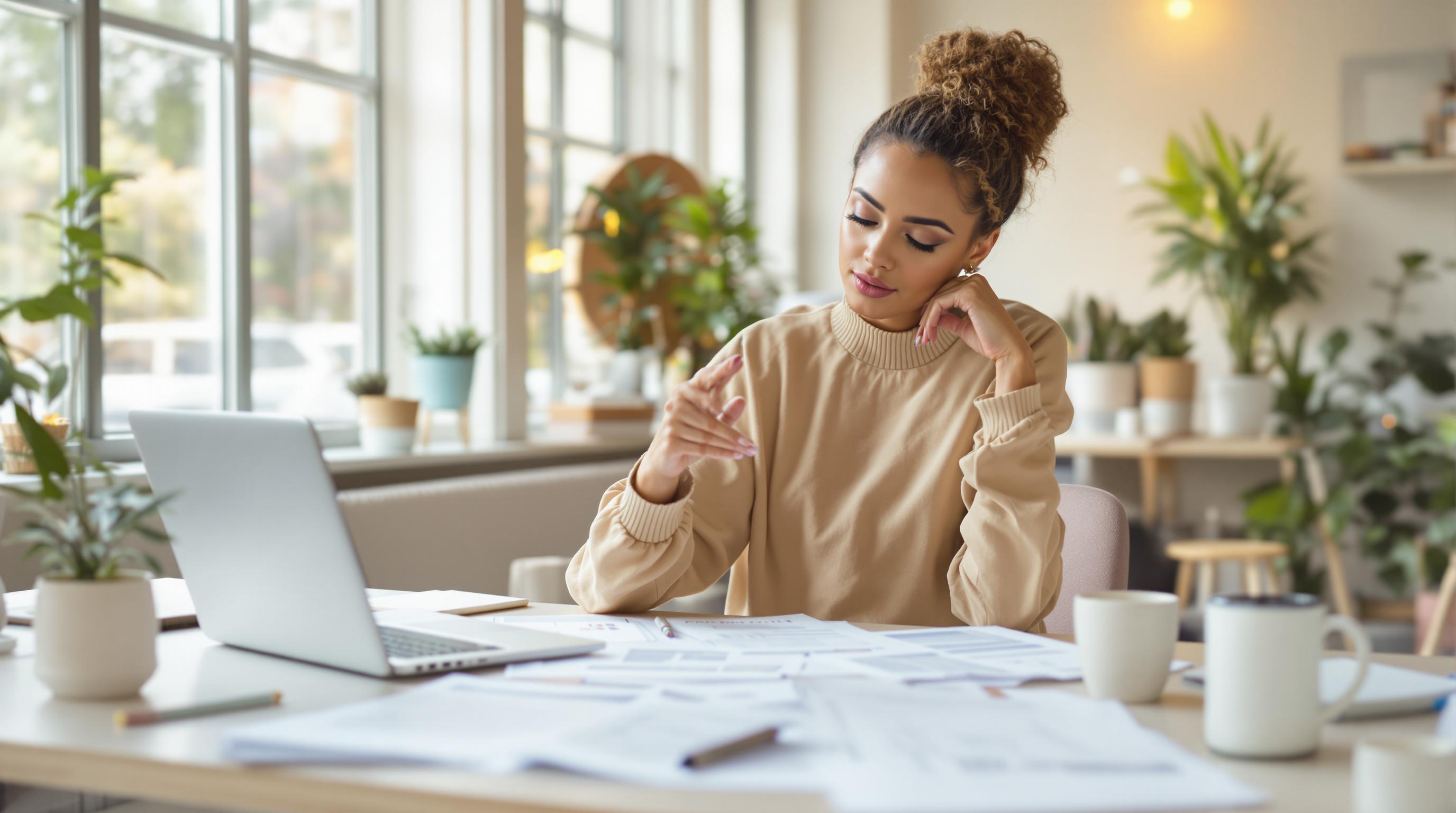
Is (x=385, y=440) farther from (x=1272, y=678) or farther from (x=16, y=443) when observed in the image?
(x=1272, y=678)

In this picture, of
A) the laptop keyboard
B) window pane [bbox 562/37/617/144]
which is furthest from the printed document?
window pane [bbox 562/37/617/144]

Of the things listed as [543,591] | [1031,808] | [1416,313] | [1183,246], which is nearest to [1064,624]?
[1031,808]

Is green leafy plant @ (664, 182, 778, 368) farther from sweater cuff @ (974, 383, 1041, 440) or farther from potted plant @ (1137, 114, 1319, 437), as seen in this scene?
sweater cuff @ (974, 383, 1041, 440)

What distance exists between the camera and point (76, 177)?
2.54 m

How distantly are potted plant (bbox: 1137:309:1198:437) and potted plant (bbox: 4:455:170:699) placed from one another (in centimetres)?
385

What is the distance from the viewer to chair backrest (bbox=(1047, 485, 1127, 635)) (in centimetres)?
148

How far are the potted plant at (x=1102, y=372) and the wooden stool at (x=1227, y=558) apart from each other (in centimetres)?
Answer: 50

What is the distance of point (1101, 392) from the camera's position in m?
4.31

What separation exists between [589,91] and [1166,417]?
241 cm

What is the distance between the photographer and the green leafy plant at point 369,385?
10.2 ft

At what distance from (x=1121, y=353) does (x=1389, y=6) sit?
1.79 meters

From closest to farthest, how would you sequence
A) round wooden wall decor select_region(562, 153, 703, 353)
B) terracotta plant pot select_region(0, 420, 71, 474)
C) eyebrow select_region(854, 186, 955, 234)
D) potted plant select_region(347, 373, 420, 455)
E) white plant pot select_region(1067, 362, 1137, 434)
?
eyebrow select_region(854, 186, 955, 234), terracotta plant pot select_region(0, 420, 71, 474), potted plant select_region(347, 373, 420, 455), round wooden wall decor select_region(562, 153, 703, 353), white plant pot select_region(1067, 362, 1137, 434)

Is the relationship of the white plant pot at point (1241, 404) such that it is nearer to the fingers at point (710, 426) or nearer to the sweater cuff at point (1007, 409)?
the sweater cuff at point (1007, 409)

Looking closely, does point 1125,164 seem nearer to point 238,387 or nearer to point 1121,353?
point 1121,353
